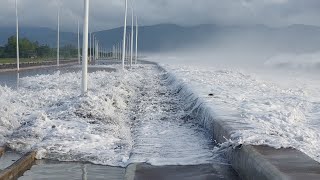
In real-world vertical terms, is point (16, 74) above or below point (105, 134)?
below

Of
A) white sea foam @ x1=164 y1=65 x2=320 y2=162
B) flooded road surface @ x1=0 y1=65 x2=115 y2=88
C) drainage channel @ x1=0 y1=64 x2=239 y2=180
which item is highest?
Result: white sea foam @ x1=164 y1=65 x2=320 y2=162

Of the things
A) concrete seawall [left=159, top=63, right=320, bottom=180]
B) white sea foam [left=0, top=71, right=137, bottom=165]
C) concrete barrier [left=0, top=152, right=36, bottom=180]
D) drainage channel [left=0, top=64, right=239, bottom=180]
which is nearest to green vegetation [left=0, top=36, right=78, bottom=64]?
white sea foam [left=0, top=71, right=137, bottom=165]

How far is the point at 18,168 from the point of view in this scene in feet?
27.2

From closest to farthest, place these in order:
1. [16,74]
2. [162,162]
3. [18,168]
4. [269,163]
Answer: [269,163], [18,168], [162,162], [16,74]

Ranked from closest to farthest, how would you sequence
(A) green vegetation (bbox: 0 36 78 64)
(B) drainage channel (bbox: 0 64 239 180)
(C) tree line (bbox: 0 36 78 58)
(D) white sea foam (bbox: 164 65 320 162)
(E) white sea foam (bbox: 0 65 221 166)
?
1. (B) drainage channel (bbox: 0 64 239 180)
2. (D) white sea foam (bbox: 164 65 320 162)
3. (E) white sea foam (bbox: 0 65 221 166)
4. (A) green vegetation (bbox: 0 36 78 64)
5. (C) tree line (bbox: 0 36 78 58)

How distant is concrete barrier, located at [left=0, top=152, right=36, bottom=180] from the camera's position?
775cm

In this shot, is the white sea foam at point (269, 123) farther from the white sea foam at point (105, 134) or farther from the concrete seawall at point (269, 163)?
the white sea foam at point (105, 134)

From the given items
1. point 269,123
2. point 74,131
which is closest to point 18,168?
point 74,131

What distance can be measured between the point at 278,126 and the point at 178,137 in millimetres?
2362

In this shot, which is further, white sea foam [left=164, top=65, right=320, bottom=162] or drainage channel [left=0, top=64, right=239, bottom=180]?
white sea foam [left=164, top=65, right=320, bottom=162]

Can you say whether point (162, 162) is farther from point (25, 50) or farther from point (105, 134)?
point (25, 50)

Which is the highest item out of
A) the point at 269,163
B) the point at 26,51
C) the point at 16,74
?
the point at 269,163

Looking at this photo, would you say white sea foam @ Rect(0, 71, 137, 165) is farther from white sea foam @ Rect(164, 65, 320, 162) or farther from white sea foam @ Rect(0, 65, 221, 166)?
white sea foam @ Rect(164, 65, 320, 162)

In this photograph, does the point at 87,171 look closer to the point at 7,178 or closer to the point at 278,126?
the point at 7,178
